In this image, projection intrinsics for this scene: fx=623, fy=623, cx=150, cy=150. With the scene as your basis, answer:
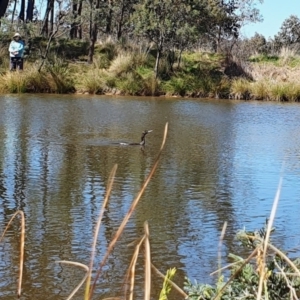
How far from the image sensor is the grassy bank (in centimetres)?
1564

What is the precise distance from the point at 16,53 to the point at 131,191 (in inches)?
480

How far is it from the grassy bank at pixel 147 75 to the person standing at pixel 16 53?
289mm

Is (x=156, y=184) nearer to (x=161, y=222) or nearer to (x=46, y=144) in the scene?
(x=161, y=222)

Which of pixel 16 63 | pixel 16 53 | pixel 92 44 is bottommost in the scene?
pixel 16 63

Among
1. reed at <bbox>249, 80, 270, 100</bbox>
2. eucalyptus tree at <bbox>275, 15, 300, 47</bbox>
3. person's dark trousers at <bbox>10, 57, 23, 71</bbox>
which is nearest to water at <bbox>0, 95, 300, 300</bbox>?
person's dark trousers at <bbox>10, 57, 23, 71</bbox>

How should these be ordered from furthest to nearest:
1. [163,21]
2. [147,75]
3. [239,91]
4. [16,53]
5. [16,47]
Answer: [163,21] < [147,75] < [239,91] < [16,53] < [16,47]

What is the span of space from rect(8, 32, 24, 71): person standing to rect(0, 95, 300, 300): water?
20.7 ft

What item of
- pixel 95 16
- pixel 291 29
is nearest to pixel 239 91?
pixel 95 16

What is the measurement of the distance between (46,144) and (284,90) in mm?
10997

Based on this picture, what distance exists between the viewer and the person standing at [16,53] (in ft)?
52.1

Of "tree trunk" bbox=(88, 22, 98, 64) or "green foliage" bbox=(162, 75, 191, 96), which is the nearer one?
"green foliage" bbox=(162, 75, 191, 96)

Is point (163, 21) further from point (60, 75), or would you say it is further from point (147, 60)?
point (60, 75)

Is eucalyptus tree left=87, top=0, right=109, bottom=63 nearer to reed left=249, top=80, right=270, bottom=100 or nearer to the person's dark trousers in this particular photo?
the person's dark trousers

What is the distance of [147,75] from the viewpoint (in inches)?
685
